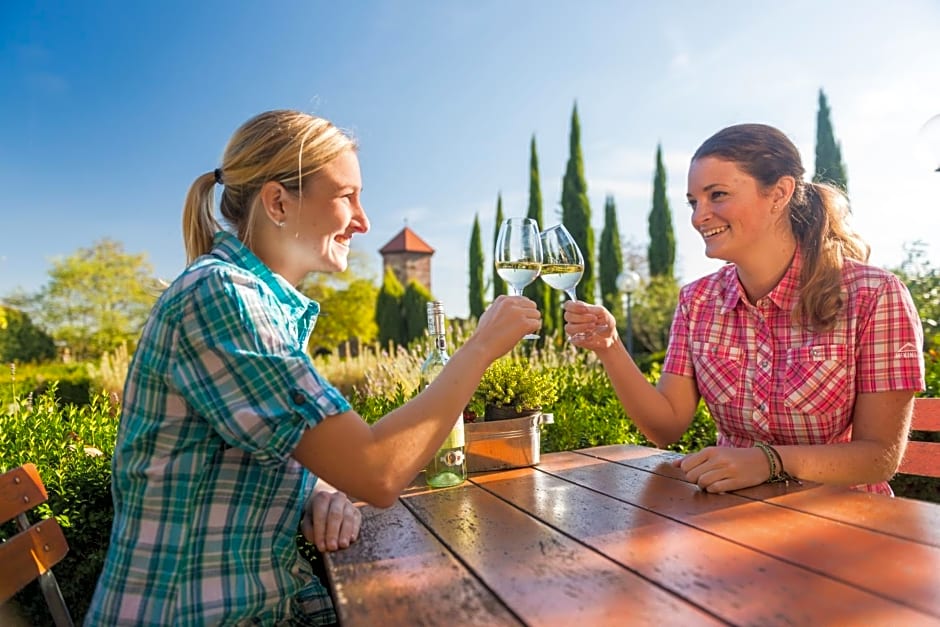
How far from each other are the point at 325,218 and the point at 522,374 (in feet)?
2.52

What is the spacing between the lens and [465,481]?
1.74 meters

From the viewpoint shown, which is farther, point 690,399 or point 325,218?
point 690,399

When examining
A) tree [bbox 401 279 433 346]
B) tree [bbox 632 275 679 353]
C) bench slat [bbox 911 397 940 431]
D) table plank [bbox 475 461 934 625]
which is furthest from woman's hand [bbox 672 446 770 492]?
tree [bbox 401 279 433 346]

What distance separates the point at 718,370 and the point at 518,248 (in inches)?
38.1

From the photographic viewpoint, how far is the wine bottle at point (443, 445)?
160 centimetres

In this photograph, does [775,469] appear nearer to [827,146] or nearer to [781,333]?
[781,333]

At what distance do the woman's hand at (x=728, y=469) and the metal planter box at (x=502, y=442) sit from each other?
45 centimetres

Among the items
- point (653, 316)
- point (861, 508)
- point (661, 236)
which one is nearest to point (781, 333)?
point (861, 508)

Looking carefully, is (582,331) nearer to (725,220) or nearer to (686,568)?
(725,220)

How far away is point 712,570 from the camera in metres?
0.96

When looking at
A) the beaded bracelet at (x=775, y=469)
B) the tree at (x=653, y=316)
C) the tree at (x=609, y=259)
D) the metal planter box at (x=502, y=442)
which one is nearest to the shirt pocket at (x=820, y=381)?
the beaded bracelet at (x=775, y=469)

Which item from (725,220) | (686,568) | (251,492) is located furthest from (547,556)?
(725,220)

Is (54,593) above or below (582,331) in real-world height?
below

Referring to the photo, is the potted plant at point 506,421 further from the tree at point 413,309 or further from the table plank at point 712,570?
the tree at point 413,309
